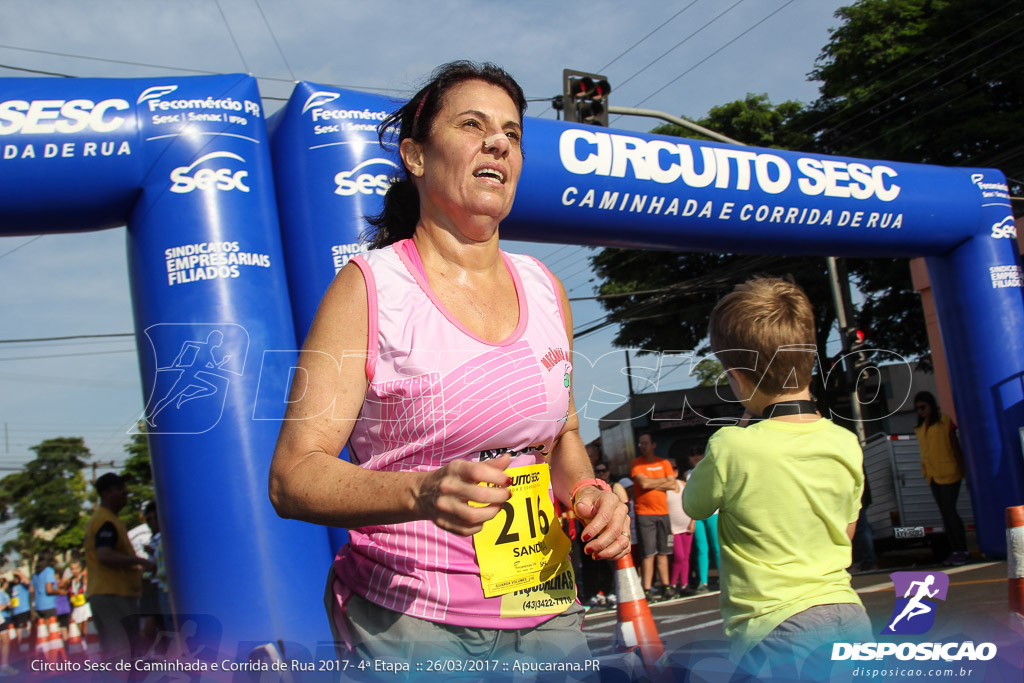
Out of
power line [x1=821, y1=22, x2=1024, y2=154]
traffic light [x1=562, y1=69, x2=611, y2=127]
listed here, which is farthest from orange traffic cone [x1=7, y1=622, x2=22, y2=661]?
power line [x1=821, y1=22, x2=1024, y2=154]

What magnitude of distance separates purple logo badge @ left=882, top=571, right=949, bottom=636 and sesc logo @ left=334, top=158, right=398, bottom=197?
3.41 m

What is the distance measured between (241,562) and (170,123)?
2.42 meters

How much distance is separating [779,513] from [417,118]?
143 cm

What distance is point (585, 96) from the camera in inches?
361

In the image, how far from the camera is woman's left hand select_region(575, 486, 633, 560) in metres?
1.53

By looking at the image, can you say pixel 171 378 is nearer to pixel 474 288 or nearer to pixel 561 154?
pixel 561 154

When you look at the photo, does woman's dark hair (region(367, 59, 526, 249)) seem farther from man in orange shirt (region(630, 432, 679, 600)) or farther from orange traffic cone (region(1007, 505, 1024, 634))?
man in orange shirt (region(630, 432, 679, 600))

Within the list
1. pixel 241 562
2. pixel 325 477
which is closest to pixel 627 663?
pixel 325 477

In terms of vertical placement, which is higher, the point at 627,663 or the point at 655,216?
the point at 655,216

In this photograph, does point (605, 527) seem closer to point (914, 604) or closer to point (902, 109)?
point (914, 604)

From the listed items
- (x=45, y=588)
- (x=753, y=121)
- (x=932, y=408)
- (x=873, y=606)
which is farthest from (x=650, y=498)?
(x=753, y=121)

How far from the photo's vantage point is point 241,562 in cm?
443

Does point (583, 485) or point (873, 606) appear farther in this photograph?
point (873, 606)

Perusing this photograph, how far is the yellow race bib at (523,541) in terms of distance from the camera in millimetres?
1598
